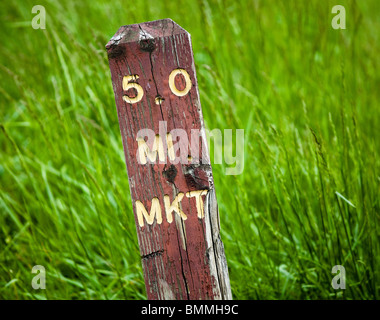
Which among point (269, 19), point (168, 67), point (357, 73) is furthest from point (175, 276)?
point (269, 19)

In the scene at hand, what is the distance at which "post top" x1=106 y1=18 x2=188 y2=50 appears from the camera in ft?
3.23

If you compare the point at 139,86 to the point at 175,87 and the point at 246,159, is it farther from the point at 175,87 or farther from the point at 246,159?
the point at 246,159

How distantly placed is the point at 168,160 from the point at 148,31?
0.30 m

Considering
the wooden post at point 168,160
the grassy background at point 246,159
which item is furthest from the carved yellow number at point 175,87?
the grassy background at point 246,159

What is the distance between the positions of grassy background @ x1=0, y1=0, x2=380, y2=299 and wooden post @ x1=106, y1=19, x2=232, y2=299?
31cm

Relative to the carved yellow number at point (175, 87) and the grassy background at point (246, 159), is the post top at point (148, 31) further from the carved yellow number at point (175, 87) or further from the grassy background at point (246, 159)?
the grassy background at point (246, 159)

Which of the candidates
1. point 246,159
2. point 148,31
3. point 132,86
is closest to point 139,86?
point 132,86

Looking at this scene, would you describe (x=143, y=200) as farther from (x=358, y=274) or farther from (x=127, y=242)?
(x=358, y=274)

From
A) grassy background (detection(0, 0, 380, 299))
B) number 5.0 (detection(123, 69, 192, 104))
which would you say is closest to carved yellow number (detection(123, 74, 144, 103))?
number 5.0 (detection(123, 69, 192, 104))

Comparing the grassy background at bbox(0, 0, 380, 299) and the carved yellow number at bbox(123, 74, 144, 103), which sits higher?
the carved yellow number at bbox(123, 74, 144, 103)

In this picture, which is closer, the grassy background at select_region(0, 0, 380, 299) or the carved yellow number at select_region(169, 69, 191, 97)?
the carved yellow number at select_region(169, 69, 191, 97)

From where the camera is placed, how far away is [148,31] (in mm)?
996

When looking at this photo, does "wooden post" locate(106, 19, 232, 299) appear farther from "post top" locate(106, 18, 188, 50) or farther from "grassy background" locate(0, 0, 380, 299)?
"grassy background" locate(0, 0, 380, 299)

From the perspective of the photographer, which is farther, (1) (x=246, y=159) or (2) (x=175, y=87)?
(1) (x=246, y=159)
